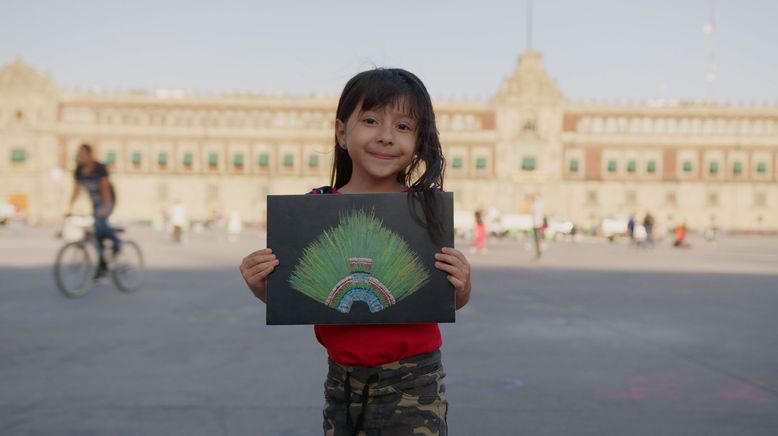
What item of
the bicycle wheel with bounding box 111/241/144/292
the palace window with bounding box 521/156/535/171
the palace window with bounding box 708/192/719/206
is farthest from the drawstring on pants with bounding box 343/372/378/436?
the palace window with bounding box 708/192/719/206

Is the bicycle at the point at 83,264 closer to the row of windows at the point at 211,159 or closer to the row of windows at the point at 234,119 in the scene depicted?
the row of windows at the point at 211,159

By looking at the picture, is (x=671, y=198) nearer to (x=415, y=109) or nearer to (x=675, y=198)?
(x=675, y=198)

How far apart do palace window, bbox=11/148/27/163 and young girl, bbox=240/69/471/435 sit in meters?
63.8

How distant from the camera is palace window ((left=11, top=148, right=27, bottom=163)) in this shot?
58469 mm

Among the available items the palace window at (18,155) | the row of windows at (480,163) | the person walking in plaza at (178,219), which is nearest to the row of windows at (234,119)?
the row of windows at (480,163)

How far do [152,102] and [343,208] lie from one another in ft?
213

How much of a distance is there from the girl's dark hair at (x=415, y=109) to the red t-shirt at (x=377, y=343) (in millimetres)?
252

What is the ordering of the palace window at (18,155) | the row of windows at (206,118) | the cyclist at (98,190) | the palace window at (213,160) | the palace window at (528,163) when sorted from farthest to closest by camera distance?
the row of windows at (206,118) → the palace window at (213,160) → the palace window at (528,163) → the palace window at (18,155) → the cyclist at (98,190)

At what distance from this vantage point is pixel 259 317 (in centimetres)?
652

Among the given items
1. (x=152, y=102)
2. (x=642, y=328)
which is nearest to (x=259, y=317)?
(x=642, y=328)

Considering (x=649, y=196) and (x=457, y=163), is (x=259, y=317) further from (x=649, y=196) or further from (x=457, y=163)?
(x=649, y=196)

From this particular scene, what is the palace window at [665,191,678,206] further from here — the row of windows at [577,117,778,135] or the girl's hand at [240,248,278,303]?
the girl's hand at [240,248,278,303]

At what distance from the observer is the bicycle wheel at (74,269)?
7605 mm

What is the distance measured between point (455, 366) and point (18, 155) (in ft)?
203
